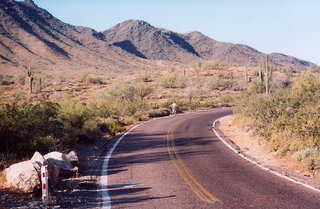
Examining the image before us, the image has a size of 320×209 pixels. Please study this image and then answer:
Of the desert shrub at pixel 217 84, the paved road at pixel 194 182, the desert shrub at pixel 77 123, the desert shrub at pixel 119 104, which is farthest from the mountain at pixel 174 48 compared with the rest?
the paved road at pixel 194 182

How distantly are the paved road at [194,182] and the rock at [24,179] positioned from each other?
1.77m

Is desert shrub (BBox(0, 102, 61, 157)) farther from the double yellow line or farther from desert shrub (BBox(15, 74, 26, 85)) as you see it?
desert shrub (BBox(15, 74, 26, 85))

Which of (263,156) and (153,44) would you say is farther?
(153,44)

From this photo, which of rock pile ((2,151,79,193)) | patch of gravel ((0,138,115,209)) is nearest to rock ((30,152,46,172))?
rock pile ((2,151,79,193))

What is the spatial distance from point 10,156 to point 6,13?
138m

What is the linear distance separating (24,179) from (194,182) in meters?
4.02

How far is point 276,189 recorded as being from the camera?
6.89 m

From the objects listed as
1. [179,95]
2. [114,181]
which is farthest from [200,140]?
[179,95]

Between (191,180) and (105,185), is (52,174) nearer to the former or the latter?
(105,185)

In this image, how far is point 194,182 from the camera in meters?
7.54

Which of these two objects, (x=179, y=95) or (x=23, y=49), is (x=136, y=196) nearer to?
(x=179, y=95)

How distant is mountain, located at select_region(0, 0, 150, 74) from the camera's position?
320 feet

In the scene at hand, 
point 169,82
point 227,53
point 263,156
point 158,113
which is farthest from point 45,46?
point 263,156

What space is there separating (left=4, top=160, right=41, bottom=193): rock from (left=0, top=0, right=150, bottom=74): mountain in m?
87.2
